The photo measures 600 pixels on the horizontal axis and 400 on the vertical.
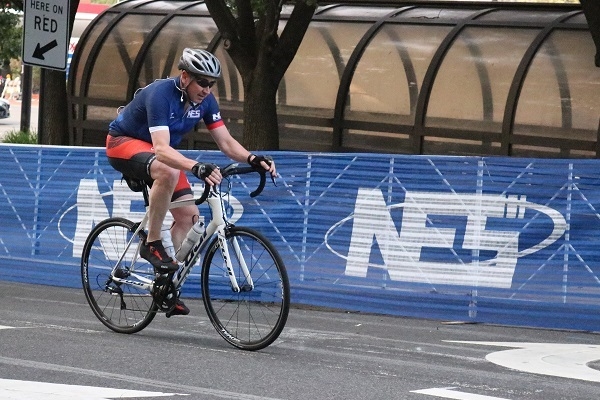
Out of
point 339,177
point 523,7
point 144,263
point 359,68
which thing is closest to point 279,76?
point 359,68

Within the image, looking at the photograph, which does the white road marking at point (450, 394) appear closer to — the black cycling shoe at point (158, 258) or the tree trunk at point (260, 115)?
the black cycling shoe at point (158, 258)

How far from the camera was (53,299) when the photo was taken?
36.5 ft

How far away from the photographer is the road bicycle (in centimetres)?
771

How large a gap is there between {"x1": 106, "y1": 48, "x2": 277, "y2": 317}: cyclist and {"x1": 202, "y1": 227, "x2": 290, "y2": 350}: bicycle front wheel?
0.35 meters

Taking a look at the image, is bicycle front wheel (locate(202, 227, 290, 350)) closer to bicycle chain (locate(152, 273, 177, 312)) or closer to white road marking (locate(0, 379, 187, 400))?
bicycle chain (locate(152, 273, 177, 312))

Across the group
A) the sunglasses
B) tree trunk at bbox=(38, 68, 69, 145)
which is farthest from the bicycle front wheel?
tree trunk at bbox=(38, 68, 69, 145)

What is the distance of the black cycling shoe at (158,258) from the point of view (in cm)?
823

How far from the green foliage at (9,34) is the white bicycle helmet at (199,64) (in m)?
16.0

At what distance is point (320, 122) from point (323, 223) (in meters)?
7.74

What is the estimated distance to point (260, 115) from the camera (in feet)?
54.7

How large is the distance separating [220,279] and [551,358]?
218 cm

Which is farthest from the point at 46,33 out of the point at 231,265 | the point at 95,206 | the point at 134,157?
the point at 231,265

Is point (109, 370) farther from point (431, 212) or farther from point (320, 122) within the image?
point (320, 122)

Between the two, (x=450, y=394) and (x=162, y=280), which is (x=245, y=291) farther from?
(x=450, y=394)
